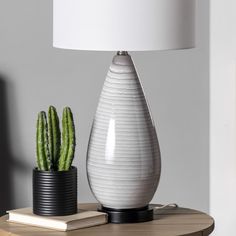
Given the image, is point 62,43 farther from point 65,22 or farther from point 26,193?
point 26,193

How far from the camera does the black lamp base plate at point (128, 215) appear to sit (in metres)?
1.71

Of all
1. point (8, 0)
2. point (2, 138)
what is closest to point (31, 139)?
point (2, 138)

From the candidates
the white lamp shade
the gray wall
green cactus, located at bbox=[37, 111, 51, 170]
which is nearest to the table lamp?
the white lamp shade

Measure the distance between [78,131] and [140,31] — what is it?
2.96ft

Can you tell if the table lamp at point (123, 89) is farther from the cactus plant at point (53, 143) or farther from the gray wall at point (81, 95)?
the gray wall at point (81, 95)

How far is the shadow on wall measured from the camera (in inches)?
91.4

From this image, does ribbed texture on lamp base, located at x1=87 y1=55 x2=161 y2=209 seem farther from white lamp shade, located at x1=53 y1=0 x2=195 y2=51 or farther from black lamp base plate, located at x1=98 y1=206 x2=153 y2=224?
white lamp shade, located at x1=53 y1=0 x2=195 y2=51

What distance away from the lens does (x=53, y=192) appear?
168cm

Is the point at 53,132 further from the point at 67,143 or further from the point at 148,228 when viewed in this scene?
the point at 148,228

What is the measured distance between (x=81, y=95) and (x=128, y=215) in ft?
2.58

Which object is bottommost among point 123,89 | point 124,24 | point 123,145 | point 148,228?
point 148,228

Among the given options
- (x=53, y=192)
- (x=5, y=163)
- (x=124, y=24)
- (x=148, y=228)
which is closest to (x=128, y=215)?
(x=148, y=228)

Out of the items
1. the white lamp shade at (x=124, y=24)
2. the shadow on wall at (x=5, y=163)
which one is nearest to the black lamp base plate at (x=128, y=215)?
the white lamp shade at (x=124, y=24)

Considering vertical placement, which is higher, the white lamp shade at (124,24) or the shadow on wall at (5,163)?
the white lamp shade at (124,24)
